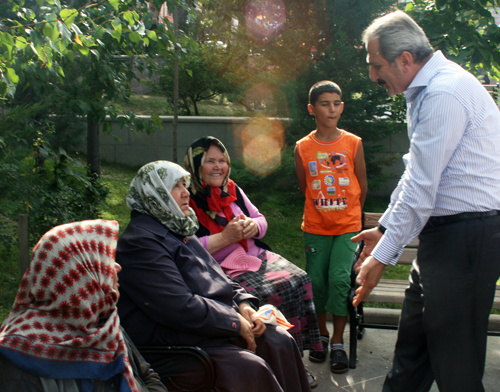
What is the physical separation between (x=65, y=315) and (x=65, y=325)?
4cm

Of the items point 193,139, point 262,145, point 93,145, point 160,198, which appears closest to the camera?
point 160,198

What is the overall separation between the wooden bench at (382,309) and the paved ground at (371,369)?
0.32 feet

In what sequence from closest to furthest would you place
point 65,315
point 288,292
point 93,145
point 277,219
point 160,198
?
point 65,315 → point 160,198 → point 288,292 → point 93,145 → point 277,219

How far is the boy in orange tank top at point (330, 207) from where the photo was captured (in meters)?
4.12

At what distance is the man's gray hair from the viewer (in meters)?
2.51

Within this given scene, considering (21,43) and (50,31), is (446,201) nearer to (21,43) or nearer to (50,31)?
(50,31)

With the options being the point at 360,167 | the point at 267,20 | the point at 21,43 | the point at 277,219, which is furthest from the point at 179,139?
the point at 21,43

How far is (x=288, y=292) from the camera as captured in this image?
145 inches

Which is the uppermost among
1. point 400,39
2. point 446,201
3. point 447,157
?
point 400,39

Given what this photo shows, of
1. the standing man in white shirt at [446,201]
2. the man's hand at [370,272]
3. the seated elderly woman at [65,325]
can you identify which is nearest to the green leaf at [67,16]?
the seated elderly woman at [65,325]

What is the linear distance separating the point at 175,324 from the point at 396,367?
3.94ft

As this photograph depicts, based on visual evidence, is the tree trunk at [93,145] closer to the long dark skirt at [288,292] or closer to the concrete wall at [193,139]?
the concrete wall at [193,139]

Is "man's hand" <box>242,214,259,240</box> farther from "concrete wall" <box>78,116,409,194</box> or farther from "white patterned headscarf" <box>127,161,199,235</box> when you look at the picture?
"concrete wall" <box>78,116,409,194</box>

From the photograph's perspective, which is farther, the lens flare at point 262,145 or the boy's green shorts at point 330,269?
the lens flare at point 262,145
